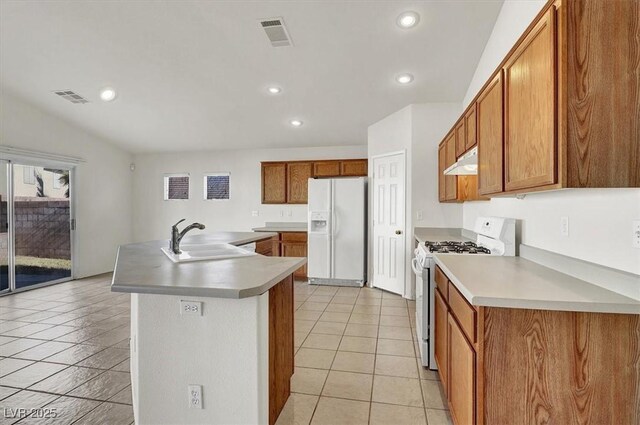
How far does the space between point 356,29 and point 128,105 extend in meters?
3.56

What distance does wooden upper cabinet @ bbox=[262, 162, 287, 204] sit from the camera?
6172mm

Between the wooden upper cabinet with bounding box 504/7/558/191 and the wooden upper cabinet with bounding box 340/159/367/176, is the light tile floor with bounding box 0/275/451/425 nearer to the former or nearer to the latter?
the wooden upper cabinet with bounding box 504/7/558/191

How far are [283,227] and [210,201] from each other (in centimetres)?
182

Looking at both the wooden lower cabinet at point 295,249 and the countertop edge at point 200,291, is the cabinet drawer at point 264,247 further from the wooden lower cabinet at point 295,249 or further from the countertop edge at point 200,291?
the countertop edge at point 200,291

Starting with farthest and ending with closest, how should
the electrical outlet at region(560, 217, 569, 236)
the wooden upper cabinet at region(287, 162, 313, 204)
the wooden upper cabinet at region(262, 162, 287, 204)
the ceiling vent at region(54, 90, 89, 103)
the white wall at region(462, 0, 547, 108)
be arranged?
1. the wooden upper cabinet at region(262, 162, 287, 204)
2. the wooden upper cabinet at region(287, 162, 313, 204)
3. the ceiling vent at region(54, 90, 89, 103)
4. the white wall at region(462, 0, 547, 108)
5. the electrical outlet at region(560, 217, 569, 236)

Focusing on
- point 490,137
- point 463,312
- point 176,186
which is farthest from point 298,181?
point 463,312

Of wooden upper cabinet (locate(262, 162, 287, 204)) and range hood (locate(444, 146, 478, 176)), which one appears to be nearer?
range hood (locate(444, 146, 478, 176))

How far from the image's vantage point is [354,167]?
5871 mm

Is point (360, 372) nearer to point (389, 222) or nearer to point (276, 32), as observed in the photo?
point (389, 222)

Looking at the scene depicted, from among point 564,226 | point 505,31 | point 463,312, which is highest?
point 505,31

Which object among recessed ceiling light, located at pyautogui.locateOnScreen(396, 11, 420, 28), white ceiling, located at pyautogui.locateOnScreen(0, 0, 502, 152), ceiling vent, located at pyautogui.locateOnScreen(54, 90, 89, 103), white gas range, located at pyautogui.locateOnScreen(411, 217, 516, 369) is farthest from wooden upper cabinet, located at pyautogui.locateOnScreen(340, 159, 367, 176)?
ceiling vent, located at pyautogui.locateOnScreen(54, 90, 89, 103)

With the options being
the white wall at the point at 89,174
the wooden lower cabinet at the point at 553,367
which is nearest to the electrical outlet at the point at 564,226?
the wooden lower cabinet at the point at 553,367

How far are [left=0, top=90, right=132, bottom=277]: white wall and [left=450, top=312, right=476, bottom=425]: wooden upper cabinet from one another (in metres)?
6.03

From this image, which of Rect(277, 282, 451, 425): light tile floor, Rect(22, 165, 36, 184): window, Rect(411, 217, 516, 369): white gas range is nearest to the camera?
Rect(277, 282, 451, 425): light tile floor
